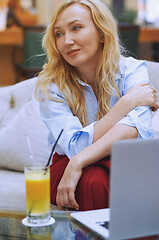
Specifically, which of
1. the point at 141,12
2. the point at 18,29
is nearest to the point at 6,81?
the point at 18,29

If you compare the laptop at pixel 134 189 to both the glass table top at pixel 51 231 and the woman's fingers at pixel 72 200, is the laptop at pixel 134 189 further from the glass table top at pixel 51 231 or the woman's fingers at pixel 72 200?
the woman's fingers at pixel 72 200

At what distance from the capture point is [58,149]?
1403 mm

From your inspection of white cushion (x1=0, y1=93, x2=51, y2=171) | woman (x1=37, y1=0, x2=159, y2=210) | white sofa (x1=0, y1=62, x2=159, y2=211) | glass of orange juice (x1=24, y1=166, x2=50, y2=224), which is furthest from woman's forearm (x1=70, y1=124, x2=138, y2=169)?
white cushion (x1=0, y1=93, x2=51, y2=171)

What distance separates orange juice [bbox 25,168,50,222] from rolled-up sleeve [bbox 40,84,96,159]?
1.16 feet

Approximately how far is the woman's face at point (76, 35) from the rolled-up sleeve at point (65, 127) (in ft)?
0.47

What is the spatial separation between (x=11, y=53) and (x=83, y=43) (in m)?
4.52

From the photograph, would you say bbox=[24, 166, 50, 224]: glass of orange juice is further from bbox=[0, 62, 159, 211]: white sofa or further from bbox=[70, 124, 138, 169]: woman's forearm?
bbox=[0, 62, 159, 211]: white sofa

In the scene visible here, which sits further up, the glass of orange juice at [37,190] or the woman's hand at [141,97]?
the woman's hand at [141,97]

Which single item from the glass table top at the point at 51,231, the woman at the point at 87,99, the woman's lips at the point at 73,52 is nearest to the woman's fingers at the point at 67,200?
the woman at the point at 87,99

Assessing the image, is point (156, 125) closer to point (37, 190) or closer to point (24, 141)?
point (24, 141)

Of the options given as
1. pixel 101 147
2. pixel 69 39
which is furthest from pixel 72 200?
pixel 69 39

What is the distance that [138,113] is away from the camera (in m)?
1.30

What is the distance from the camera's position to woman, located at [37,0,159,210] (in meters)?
1.23

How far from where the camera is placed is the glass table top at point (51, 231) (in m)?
0.95
